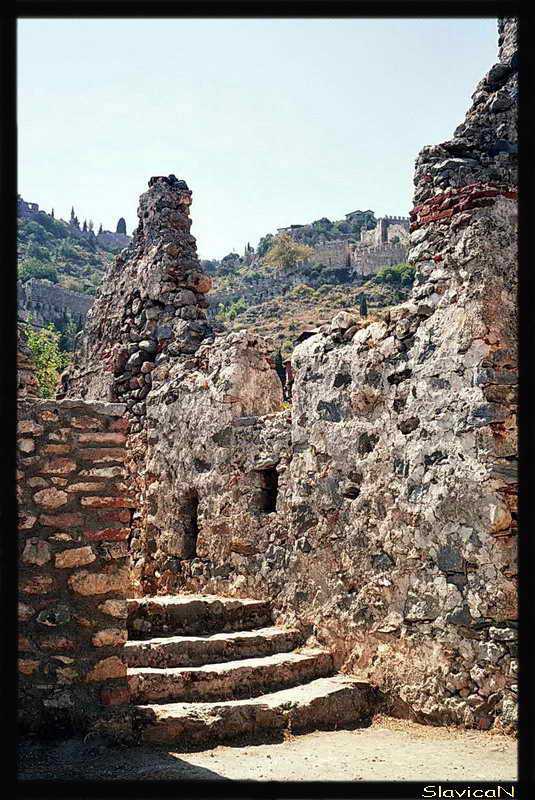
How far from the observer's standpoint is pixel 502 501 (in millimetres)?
5621

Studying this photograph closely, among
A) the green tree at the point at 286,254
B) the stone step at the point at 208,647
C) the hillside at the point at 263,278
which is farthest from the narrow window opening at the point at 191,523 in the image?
the green tree at the point at 286,254

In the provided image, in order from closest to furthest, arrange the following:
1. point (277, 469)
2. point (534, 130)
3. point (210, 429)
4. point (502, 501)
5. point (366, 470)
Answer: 1. point (534, 130)
2. point (502, 501)
3. point (366, 470)
4. point (277, 469)
5. point (210, 429)

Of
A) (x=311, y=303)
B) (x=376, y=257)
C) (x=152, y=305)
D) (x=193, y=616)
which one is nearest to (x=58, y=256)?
(x=311, y=303)

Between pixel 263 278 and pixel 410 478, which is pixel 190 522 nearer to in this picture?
pixel 410 478

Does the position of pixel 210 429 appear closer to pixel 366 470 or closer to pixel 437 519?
pixel 366 470

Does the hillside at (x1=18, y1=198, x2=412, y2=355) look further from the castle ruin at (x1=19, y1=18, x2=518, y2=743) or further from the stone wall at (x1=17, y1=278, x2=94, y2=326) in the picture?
the castle ruin at (x1=19, y1=18, x2=518, y2=743)

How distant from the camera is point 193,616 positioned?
703 centimetres

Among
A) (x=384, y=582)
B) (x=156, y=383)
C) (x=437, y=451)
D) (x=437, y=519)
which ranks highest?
(x=156, y=383)

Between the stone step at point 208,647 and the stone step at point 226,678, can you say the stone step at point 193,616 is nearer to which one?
the stone step at point 208,647

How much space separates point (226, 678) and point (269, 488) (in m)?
2.22

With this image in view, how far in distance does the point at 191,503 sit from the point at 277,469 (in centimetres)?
137

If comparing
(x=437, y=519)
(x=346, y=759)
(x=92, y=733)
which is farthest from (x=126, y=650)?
(x=437, y=519)

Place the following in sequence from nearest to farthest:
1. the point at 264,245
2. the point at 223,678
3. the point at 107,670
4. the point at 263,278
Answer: the point at 107,670, the point at 223,678, the point at 263,278, the point at 264,245
